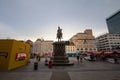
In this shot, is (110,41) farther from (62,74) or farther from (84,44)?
(62,74)

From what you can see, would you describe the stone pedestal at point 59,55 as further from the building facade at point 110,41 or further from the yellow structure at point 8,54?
the building facade at point 110,41

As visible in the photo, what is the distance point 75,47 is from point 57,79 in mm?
122471

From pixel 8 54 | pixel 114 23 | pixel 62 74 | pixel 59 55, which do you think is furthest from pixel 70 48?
pixel 62 74

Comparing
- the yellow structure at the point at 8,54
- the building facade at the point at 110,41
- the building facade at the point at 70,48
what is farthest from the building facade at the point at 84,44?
the yellow structure at the point at 8,54

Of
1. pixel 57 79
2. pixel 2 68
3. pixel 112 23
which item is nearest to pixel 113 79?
pixel 57 79

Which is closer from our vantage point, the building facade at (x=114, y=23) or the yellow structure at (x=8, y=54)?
the yellow structure at (x=8, y=54)

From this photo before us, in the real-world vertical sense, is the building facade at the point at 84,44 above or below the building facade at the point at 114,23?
below

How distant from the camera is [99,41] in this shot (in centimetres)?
14062

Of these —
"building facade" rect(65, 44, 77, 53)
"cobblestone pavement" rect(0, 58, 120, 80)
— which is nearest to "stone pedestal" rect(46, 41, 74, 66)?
"cobblestone pavement" rect(0, 58, 120, 80)

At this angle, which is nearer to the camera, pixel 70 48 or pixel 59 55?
pixel 59 55

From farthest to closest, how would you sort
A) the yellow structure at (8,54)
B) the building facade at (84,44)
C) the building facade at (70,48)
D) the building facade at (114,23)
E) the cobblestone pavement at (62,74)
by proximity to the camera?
the building facade at (84,44), the building facade at (70,48), the building facade at (114,23), the yellow structure at (8,54), the cobblestone pavement at (62,74)

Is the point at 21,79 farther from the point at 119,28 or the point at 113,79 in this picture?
the point at 119,28

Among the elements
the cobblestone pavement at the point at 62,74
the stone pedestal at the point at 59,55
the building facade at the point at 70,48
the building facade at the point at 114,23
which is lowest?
the cobblestone pavement at the point at 62,74

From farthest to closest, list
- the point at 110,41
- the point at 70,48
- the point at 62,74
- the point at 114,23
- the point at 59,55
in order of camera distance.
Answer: the point at 70,48, the point at 114,23, the point at 110,41, the point at 59,55, the point at 62,74
